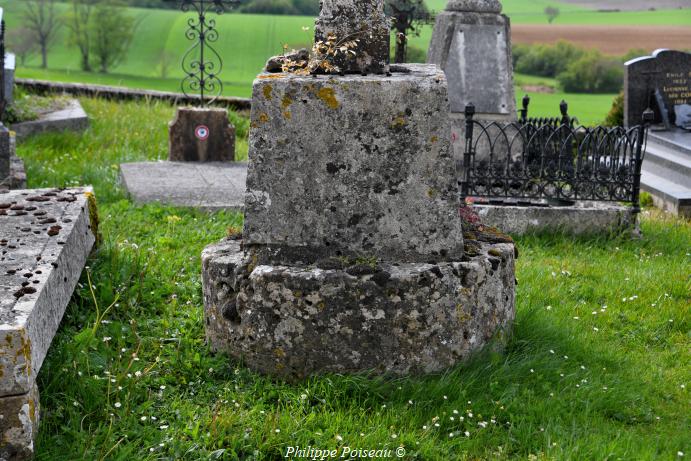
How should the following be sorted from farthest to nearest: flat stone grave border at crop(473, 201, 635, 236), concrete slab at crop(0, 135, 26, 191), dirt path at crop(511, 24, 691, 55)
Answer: dirt path at crop(511, 24, 691, 55), flat stone grave border at crop(473, 201, 635, 236), concrete slab at crop(0, 135, 26, 191)

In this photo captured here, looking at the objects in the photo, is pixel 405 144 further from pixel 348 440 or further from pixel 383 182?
pixel 348 440

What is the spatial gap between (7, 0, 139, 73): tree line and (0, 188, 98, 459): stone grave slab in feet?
145

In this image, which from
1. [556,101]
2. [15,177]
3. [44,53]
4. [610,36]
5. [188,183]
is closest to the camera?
[15,177]

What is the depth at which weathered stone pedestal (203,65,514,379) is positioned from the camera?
400 cm

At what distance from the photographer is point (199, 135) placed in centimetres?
1027

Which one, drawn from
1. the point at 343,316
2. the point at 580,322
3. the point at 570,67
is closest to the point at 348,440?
the point at 343,316

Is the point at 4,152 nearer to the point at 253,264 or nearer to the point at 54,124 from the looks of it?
the point at 253,264

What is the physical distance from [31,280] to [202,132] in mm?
6543

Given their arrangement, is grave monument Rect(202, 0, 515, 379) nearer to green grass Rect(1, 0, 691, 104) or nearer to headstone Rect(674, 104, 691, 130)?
headstone Rect(674, 104, 691, 130)

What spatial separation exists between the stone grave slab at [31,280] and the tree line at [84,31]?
4406cm

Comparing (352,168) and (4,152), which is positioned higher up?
(352,168)

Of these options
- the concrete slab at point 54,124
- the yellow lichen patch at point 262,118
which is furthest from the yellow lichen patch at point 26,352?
the concrete slab at point 54,124

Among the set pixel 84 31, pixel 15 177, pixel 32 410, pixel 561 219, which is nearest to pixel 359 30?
pixel 32 410

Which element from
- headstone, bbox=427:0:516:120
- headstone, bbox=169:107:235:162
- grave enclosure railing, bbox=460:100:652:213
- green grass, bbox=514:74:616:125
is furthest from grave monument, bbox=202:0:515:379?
green grass, bbox=514:74:616:125
